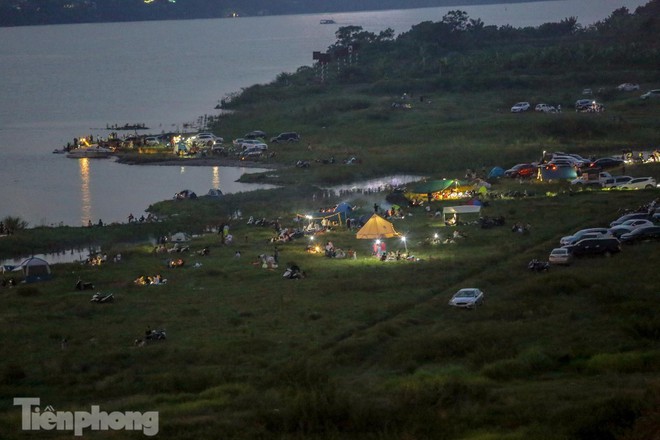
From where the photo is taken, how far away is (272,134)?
53.2m

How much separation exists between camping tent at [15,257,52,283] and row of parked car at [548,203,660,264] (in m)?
11.3

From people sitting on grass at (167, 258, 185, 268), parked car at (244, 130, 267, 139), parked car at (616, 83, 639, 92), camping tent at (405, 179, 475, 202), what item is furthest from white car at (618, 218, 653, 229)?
parked car at (616, 83, 639, 92)

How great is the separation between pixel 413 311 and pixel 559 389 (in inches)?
235

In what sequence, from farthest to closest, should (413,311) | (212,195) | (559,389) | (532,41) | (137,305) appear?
1. (532,41)
2. (212,195)
3. (137,305)
4. (413,311)
5. (559,389)

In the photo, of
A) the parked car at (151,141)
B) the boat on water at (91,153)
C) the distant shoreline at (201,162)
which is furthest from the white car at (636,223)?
the boat on water at (91,153)

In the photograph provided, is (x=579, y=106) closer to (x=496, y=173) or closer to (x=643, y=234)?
(x=496, y=173)

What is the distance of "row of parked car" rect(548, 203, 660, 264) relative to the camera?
24.1m

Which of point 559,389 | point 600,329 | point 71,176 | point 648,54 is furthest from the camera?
point 648,54

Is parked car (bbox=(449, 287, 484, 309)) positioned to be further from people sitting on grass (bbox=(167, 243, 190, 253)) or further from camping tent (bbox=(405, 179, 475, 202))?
camping tent (bbox=(405, 179, 475, 202))

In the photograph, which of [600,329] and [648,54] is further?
[648,54]

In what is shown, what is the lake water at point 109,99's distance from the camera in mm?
41938

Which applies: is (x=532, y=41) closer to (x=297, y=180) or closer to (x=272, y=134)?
(x=272, y=134)

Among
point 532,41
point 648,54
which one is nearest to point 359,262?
point 648,54

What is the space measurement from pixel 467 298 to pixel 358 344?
309 centimetres
